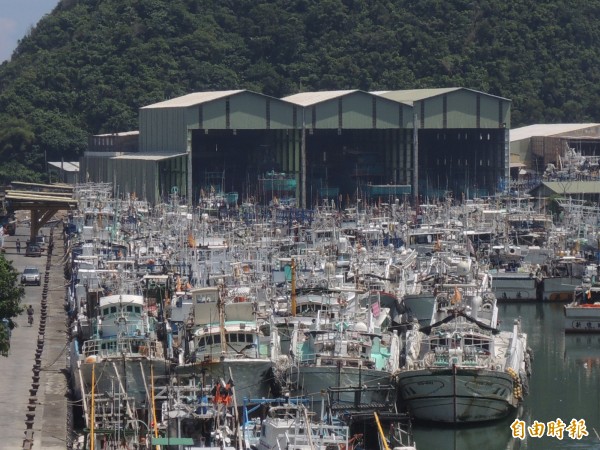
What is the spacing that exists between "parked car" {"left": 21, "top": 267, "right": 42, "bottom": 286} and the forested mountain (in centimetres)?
6133

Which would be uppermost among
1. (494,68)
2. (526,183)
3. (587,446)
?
(494,68)

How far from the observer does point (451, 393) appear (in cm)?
4625

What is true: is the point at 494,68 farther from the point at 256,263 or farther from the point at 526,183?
the point at 256,263

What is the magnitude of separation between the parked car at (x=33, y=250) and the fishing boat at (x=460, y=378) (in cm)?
3891

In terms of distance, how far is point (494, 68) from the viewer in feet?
462

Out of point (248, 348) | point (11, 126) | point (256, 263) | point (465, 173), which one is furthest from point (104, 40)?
point (248, 348)

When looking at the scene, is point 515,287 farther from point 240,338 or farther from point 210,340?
point 210,340

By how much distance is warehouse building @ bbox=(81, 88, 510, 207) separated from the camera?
10612 centimetres

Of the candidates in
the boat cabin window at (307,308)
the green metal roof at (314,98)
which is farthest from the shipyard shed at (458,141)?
the boat cabin window at (307,308)

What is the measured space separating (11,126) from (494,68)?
38196mm

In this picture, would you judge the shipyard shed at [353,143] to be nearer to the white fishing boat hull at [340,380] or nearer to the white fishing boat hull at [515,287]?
the white fishing boat hull at [515,287]

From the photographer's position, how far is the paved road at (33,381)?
41.2m

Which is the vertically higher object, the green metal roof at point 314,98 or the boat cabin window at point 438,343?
the green metal roof at point 314,98

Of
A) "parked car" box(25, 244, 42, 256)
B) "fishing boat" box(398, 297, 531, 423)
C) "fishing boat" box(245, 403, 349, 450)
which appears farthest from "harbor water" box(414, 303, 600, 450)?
"parked car" box(25, 244, 42, 256)
